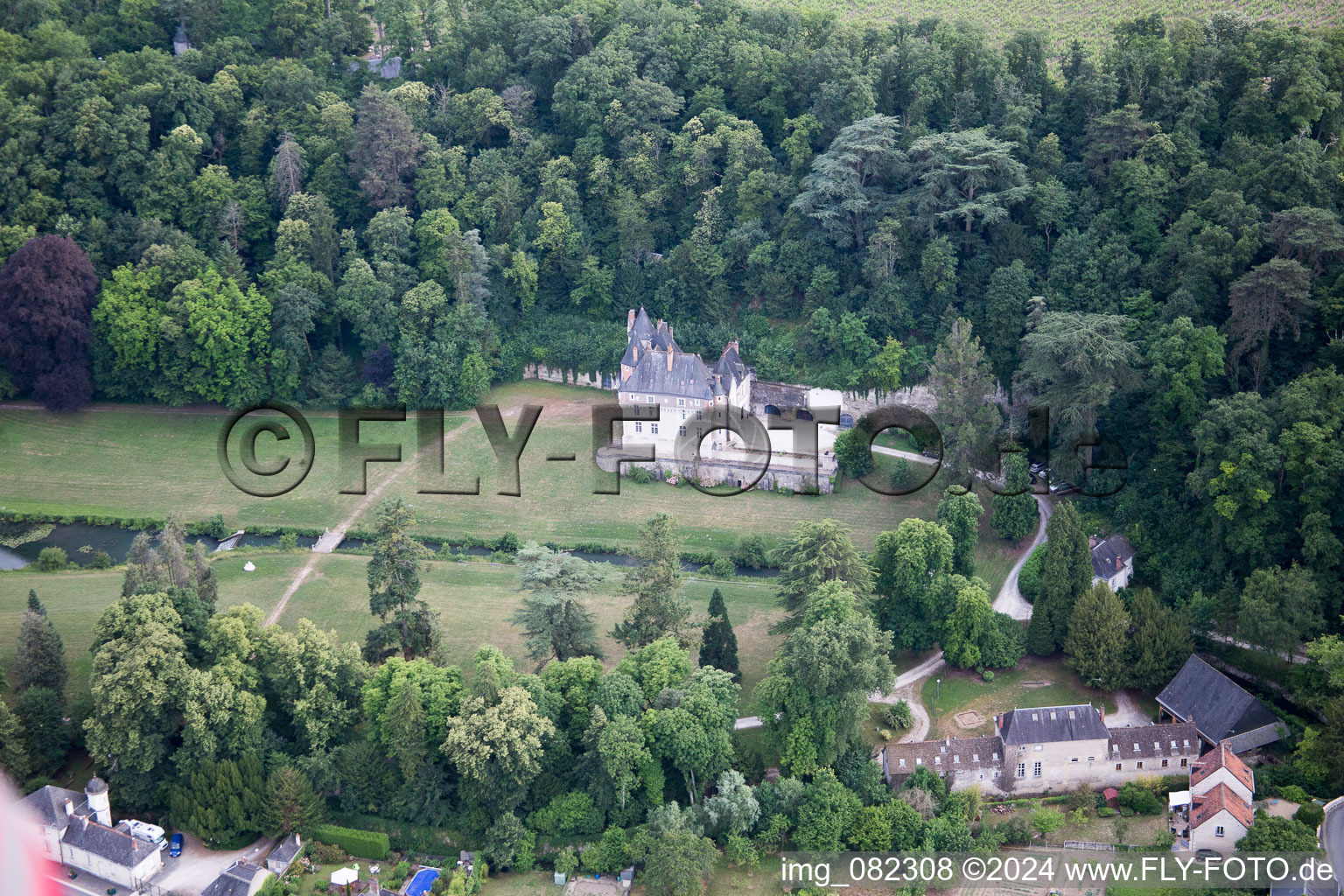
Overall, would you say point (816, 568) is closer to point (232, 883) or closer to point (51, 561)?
point (232, 883)

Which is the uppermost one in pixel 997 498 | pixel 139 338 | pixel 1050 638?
pixel 139 338

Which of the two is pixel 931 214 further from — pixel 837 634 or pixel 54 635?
pixel 54 635

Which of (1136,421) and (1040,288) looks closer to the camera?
(1136,421)

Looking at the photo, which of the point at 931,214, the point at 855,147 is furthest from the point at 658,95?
the point at 931,214

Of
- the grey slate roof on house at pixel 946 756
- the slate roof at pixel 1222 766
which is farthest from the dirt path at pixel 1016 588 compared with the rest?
the slate roof at pixel 1222 766

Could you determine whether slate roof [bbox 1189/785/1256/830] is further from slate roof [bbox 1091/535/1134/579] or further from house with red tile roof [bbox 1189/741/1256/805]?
slate roof [bbox 1091/535/1134/579]

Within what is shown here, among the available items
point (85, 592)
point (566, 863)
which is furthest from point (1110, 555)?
point (85, 592)
